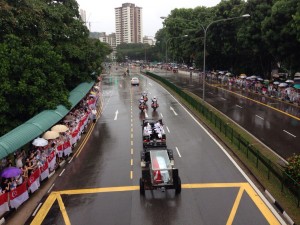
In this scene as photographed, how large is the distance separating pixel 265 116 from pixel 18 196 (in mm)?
27372

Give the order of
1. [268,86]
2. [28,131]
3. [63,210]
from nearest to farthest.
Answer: [63,210]
[28,131]
[268,86]

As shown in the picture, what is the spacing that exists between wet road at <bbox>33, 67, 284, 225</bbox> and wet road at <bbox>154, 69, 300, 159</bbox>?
15.4 ft

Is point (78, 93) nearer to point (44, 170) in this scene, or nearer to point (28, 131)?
point (28, 131)

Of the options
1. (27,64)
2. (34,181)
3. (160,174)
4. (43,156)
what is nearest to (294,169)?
(160,174)

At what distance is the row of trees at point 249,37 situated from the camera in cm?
4641

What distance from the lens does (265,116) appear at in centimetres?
3634

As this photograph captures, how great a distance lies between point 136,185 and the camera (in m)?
19.0

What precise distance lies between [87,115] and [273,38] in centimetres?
2955

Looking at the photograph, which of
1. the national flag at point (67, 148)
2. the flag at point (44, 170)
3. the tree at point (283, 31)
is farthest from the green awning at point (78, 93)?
the tree at point (283, 31)

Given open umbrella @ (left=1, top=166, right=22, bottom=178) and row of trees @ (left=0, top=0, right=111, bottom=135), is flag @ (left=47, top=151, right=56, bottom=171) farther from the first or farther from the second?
row of trees @ (left=0, top=0, right=111, bottom=135)

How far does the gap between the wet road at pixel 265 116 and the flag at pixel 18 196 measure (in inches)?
653

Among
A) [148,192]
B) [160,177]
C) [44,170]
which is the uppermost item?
[160,177]

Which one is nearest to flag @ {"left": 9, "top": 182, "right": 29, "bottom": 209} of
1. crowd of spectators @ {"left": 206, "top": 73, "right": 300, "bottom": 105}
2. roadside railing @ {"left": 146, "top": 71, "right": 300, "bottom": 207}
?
roadside railing @ {"left": 146, "top": 71, "right": 300, "bottom": 207}

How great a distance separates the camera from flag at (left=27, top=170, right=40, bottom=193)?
18.3m
